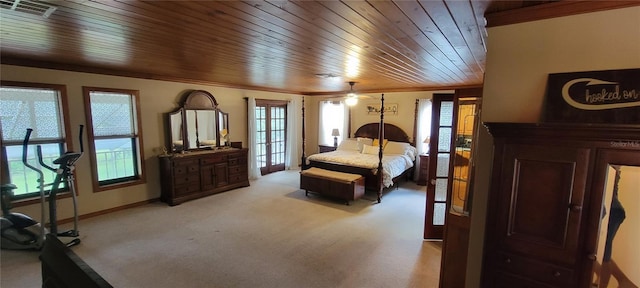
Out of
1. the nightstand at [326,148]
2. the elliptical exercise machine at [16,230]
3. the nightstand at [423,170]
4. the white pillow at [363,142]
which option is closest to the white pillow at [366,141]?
the white pillow at [363,142]

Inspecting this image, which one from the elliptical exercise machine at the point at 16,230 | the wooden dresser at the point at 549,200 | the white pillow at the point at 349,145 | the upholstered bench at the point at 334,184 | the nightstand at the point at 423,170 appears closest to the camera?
the wooden dresser at the point at 549,200

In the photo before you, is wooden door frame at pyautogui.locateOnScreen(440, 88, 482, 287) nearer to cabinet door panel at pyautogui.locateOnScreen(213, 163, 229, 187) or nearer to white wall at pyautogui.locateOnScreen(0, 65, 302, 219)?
cabinet door panel at pyautogui.locateOnScreen(213, 163, 229, 187)

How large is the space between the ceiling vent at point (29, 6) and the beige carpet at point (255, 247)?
2345 millimetres

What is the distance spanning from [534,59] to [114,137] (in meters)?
5.42

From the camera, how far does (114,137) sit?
4.44 meters

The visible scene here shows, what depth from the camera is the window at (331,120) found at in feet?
25.2

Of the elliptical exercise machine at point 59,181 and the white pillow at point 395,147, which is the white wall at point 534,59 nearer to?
the elliptical exercise machine at point 59,181

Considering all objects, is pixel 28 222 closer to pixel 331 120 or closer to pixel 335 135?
pixel 335 135

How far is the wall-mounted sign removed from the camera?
51.1 inches

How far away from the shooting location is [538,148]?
53.0 inches

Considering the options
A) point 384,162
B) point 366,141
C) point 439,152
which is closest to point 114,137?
point 384,162

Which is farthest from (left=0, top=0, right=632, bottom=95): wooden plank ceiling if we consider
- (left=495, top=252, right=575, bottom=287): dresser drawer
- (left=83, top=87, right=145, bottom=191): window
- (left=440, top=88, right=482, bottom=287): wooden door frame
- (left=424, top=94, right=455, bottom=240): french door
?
(left=495, top=252, right=575, bottom=287): dresser drawer

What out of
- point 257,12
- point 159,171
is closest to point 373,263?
point 257,12

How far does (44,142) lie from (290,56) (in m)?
3.71
